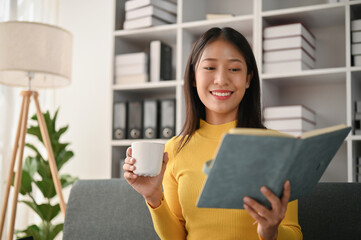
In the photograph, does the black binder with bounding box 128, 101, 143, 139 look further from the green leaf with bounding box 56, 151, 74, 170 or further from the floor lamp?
the floor lamp

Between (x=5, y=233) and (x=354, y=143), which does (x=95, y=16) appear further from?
(x=354, y=143)

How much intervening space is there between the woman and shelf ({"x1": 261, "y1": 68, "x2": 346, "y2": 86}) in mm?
1209

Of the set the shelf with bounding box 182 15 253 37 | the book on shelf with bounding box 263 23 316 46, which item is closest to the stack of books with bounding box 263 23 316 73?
the book on shelf with bounding box 263 23 316 46

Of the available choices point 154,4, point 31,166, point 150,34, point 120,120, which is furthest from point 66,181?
point 154,4

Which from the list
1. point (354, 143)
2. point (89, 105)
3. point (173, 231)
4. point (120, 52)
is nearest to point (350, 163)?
point (354, 143)

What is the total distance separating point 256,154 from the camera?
875 mm

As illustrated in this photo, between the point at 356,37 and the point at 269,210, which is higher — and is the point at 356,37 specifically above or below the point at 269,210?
above

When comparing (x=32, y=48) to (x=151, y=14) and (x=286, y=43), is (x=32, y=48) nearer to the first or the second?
(x=151, y=14)

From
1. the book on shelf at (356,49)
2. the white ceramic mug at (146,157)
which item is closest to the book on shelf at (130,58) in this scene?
the book on shelf at (356,49)

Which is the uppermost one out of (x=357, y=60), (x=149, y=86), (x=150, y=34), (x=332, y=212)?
(x=150, y=34)

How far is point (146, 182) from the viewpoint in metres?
1.26

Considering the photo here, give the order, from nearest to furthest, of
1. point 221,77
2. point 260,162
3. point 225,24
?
point 260,162
point 221,77
point 225,24

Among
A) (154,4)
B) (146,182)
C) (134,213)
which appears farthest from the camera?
(154,4)

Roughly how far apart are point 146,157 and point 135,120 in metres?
1.88
